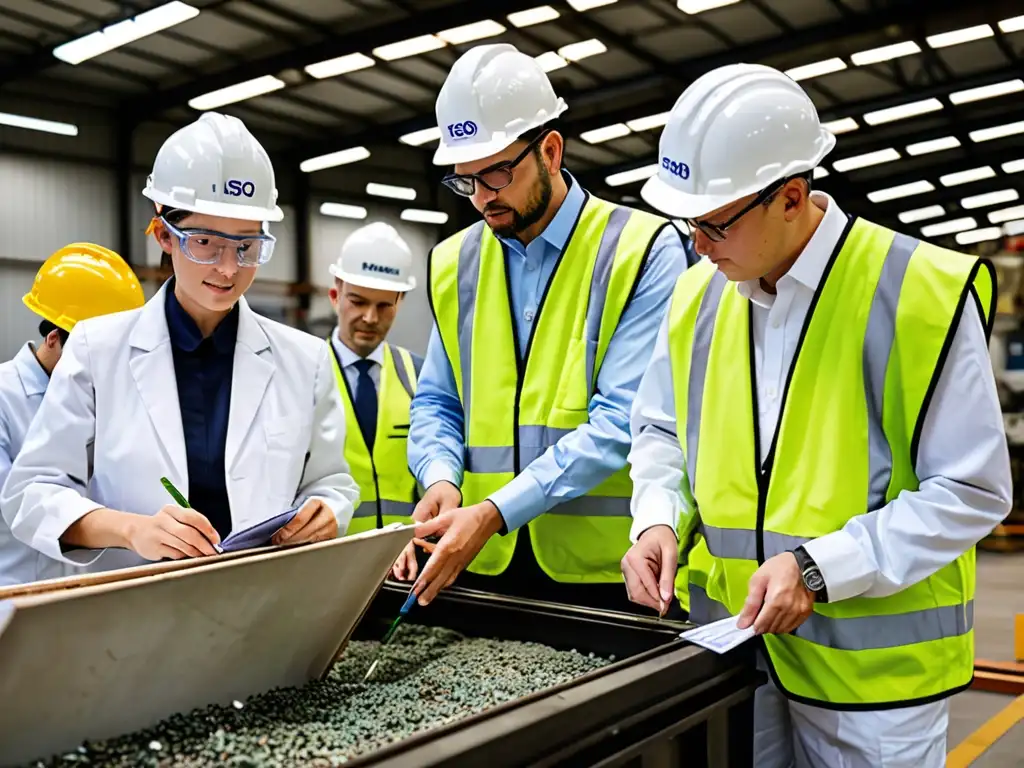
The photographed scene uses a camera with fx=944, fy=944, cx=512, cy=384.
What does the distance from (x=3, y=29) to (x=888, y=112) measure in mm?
9383

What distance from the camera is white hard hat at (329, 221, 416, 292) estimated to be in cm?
396

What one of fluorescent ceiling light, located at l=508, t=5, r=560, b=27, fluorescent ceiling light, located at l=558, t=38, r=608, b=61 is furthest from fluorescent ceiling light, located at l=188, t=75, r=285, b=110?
fluorescent ceiling light, located at l=558, t=38, r=608, b=61

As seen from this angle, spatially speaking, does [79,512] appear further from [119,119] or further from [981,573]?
[119,119]

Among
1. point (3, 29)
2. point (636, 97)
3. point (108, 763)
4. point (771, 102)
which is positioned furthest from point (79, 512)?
point (636, 97)

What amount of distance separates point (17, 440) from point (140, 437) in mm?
931

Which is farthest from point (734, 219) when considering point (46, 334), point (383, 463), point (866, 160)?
point (866, 160)

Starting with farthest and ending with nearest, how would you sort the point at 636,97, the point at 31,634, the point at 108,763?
1. the point at 636,97
2. the point at 108,763
3. the point at 31,634

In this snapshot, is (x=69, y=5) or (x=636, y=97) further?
(x=636, y=97)

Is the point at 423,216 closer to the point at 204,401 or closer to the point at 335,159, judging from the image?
the point at 335,159

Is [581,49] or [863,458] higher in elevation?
[581,49]

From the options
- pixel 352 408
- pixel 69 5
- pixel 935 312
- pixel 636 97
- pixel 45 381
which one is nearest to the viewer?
pixel 935 312

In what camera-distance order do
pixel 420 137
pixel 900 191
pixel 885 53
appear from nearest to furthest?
pixel 885 53, pixel 420 137, pixel 900 191

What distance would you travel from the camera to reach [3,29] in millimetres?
8859

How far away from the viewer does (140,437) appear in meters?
1.77
